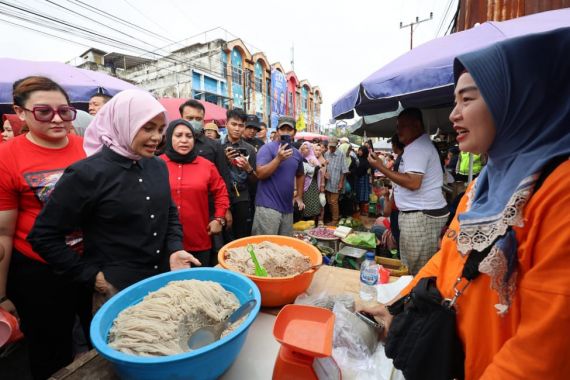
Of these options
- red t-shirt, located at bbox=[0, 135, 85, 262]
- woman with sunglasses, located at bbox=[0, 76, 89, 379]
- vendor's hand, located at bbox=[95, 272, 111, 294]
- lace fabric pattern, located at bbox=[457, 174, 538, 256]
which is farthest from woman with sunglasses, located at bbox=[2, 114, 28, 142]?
lace fabric pattern, located at bbox=[457, 174, 538, 256]

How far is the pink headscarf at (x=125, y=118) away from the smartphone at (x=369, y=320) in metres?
1.48

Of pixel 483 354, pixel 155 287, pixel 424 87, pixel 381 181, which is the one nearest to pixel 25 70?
pixel 155 287

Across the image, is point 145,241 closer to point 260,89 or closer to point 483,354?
point 483,354

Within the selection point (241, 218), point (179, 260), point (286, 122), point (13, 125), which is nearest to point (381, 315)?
point (179, 260)

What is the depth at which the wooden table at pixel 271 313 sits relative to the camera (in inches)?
37.1

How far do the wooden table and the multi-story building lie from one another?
16442 mm

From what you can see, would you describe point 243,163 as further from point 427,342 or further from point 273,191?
point 427,342

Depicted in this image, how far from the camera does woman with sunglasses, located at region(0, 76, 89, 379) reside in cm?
158

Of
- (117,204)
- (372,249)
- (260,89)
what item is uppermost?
(260,89)

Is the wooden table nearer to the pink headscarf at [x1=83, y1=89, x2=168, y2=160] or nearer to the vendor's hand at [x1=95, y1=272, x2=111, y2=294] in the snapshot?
the vendor's hand at [x1=95, y1=272, x2=111, y2=294]

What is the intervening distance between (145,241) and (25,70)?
426 centimetres

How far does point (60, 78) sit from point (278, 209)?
369cm

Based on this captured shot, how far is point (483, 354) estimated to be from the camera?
83 centimetres

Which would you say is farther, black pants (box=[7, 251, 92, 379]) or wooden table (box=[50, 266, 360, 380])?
black pants (box=[7, 251, 92, 379])
